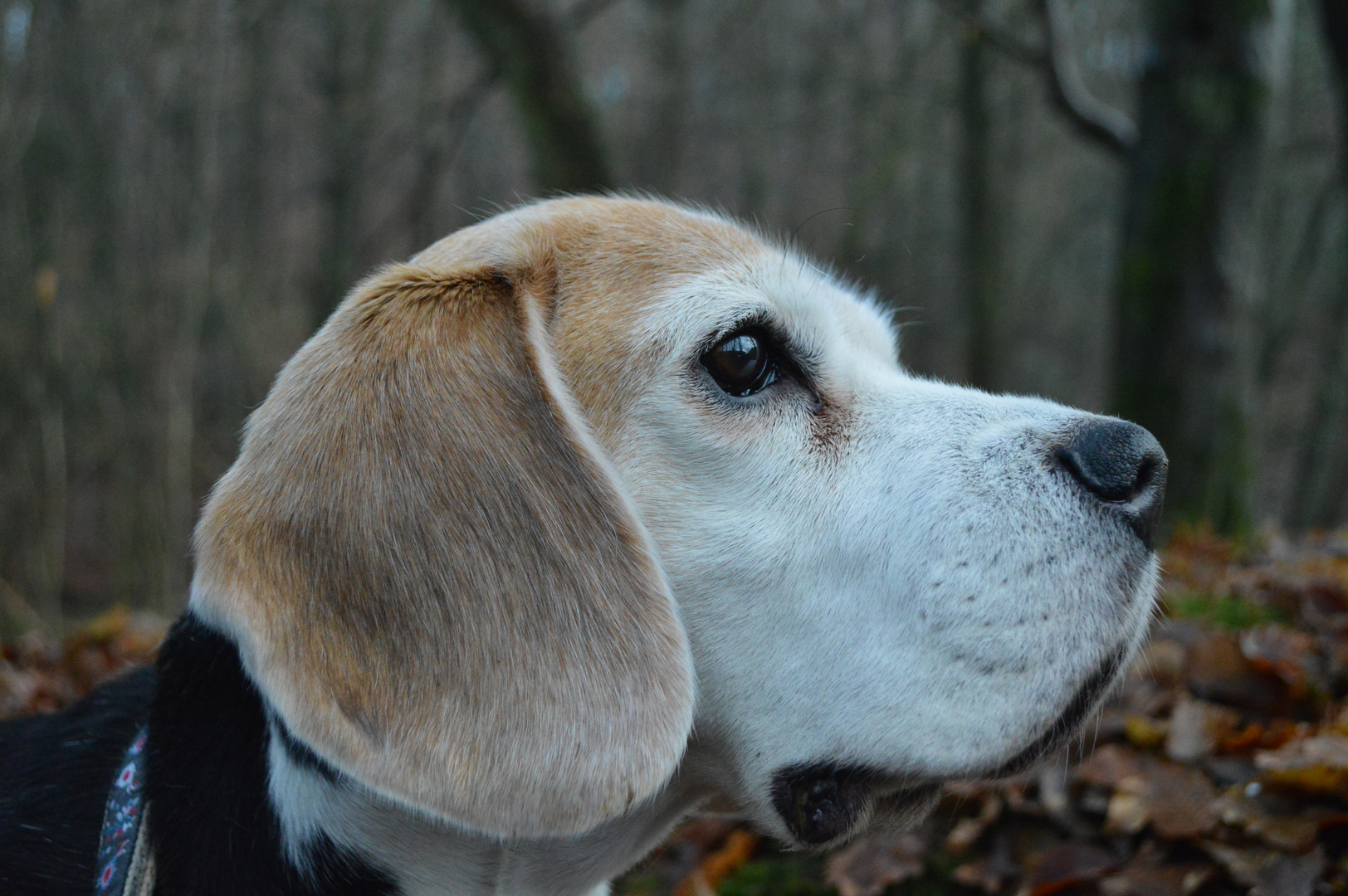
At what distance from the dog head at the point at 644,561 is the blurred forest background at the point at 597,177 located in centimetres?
72

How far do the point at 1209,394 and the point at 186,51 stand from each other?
8.83 meters

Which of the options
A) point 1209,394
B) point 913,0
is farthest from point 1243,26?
point 913,0

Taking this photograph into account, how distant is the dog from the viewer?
1722 mm

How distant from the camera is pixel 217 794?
1.93 meters

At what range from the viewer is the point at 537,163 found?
9.02 meters

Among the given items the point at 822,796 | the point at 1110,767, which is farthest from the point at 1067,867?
the point at 822,796

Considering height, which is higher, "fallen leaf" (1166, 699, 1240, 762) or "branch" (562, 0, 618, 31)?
"branch" (562, 0, 618, 31)

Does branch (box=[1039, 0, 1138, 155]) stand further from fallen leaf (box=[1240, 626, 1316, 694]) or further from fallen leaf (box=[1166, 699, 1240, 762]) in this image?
→ fallen leaf (box=[1166, 699, 1240, 762])

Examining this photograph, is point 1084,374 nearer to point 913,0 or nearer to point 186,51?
point 913,0

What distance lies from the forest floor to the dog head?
1.26 feet

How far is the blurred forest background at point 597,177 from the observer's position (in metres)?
6.21

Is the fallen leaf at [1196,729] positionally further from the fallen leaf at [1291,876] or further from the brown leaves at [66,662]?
the brown leaves at [66,662]

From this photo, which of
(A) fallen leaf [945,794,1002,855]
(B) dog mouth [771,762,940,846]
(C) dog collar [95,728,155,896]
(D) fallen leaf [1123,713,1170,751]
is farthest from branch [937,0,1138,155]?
(C) dog collar [95,728,155,896]

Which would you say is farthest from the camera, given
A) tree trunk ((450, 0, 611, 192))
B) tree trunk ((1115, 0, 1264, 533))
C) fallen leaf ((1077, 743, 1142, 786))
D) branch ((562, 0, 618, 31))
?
branch ((562, 0, 618, 31))
